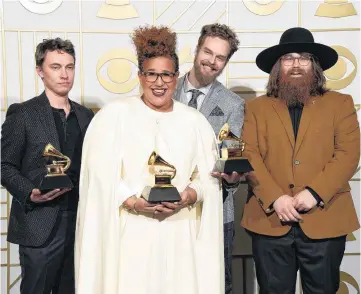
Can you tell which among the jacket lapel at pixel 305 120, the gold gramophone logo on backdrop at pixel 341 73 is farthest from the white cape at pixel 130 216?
the gold gramophone logo on backdrop at pixel 341 73

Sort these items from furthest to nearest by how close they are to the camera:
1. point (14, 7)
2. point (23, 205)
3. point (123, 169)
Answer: point (14, 7) < point (23, 205) < point (123, 169)

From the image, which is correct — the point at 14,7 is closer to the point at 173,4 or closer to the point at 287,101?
the point at 173,4

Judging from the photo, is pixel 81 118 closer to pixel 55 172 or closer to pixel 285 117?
pixel 55 172

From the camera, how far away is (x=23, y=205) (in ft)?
12.2

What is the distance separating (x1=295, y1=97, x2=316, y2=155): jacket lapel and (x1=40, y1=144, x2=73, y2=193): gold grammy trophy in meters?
1.43

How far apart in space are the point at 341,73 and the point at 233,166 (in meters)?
2.28

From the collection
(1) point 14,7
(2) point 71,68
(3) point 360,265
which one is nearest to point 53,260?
(2) point 71,68

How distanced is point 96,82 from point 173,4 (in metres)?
0.93

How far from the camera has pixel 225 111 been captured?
3996 mm

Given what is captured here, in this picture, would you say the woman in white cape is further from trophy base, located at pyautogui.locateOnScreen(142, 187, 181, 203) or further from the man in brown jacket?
the man in brown jacket

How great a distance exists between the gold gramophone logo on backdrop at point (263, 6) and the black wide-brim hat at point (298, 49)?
1257 mm

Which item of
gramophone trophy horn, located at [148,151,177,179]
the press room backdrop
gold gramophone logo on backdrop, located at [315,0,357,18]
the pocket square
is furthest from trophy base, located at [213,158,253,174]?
gold gramophone logo on backdrop, located at [315,0,357,18]

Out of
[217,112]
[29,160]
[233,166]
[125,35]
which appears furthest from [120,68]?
[233,166]

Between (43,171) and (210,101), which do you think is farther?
(210,101)
